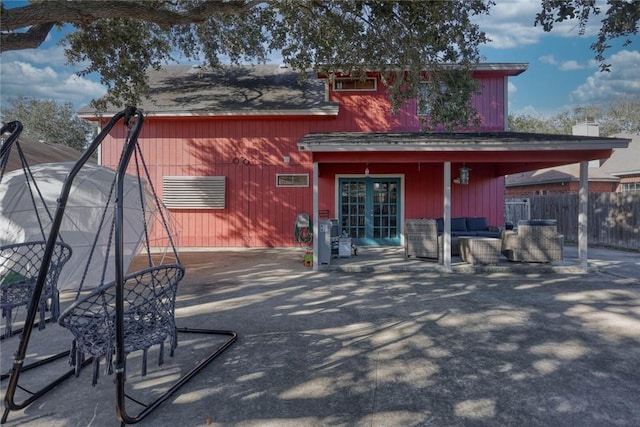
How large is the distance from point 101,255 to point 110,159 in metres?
4.40

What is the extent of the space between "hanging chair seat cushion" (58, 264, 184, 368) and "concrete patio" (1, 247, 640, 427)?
0.48 m

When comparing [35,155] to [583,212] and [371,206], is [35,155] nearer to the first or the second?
[371,206]

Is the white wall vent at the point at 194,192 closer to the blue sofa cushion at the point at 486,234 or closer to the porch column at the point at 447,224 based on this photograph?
the porch column at the point at 447,224

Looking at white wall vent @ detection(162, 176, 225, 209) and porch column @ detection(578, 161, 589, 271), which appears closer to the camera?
porch column @ detection(578, 161, 589, 271)

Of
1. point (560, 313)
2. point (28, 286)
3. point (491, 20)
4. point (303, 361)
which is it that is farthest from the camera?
point (491, 20)

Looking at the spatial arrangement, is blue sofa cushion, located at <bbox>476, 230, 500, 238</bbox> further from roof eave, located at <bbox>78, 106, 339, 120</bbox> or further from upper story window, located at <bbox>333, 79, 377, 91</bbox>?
upper story window, located at <bbox>333, 79, 377, 91</bbox>

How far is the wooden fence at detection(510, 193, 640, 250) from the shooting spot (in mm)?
10391

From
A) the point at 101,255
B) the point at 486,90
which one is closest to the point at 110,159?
the point at 101,255

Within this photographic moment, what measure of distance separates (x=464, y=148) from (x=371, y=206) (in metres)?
3.80

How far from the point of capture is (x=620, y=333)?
12.8ft

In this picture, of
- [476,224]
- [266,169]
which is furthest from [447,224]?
[266,169]

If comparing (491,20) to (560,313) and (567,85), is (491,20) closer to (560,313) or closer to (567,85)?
(560,313)

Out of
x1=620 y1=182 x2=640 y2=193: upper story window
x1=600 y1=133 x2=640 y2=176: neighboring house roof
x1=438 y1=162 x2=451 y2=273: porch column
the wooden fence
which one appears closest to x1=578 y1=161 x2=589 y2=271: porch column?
x1=438 y1=162 x2=451 y2=273: porch column

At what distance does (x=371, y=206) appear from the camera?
33.4 ft
